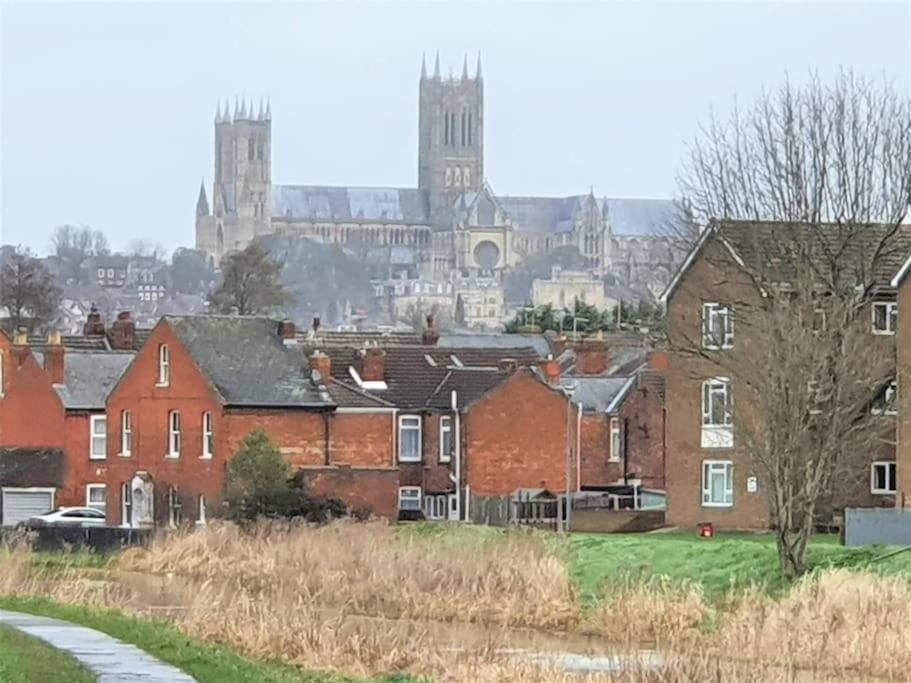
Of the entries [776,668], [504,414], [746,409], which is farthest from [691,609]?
[504,414]

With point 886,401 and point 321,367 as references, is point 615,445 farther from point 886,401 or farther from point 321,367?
point 886,401

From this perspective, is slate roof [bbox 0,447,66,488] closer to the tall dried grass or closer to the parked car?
the parked car

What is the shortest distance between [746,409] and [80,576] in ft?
58.0

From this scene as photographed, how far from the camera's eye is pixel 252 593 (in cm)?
4503

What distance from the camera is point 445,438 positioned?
2830 inches

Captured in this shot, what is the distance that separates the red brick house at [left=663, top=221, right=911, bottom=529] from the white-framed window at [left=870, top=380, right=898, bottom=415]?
68mm

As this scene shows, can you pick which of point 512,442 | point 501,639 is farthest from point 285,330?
point 501,639

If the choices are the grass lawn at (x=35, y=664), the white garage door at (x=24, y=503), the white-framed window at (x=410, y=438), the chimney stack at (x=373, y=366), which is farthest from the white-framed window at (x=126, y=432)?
the grass lawn at (x=35, y=664)

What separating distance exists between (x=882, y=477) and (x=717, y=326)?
6.00 metres

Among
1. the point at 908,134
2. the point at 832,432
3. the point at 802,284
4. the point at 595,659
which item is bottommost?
the point at 595,659

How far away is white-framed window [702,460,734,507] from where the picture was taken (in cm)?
6675

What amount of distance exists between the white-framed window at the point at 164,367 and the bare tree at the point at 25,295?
171ft

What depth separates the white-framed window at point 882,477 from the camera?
6397 cm

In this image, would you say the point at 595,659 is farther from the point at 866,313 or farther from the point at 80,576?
the point at 866,313
